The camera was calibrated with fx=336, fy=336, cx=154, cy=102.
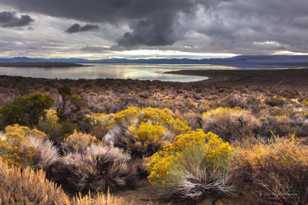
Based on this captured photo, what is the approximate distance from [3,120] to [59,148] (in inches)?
123

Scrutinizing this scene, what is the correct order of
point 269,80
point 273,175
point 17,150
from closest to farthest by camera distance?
point 273,175 → point 17,150 → point 269,80

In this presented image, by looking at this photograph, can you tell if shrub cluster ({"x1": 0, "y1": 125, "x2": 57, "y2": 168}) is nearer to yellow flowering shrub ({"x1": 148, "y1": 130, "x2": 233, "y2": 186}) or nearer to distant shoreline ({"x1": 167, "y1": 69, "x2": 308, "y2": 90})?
yellow flowering shrub ({"x1": 148, "y1": 130, "x2": 233, "y2": 186})

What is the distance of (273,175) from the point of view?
418cm

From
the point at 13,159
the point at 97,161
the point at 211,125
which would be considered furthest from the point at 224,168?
the point at 211,125

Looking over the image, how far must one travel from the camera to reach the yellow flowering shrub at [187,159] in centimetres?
486

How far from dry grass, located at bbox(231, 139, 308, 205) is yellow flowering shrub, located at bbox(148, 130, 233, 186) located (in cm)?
35

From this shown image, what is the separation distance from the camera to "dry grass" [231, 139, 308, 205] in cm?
412

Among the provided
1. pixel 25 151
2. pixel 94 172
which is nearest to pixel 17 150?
pixel 25 151

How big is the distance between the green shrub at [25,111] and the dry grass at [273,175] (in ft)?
20.2

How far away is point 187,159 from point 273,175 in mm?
1350

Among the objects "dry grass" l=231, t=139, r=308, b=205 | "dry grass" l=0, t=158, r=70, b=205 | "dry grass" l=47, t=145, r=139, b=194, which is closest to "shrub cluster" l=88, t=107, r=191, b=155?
"dry grass" l=47, t=145, r=139, b=194

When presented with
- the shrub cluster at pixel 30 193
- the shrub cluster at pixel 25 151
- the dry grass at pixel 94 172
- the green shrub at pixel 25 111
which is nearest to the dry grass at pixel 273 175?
the dry grass at pixel 94 172

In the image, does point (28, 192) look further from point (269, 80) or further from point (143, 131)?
point (269, 80)

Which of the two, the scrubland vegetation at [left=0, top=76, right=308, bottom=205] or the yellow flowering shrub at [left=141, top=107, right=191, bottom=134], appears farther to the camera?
the yellow flowering shrub at [left=141, top=107, right=191, bottom=134]
